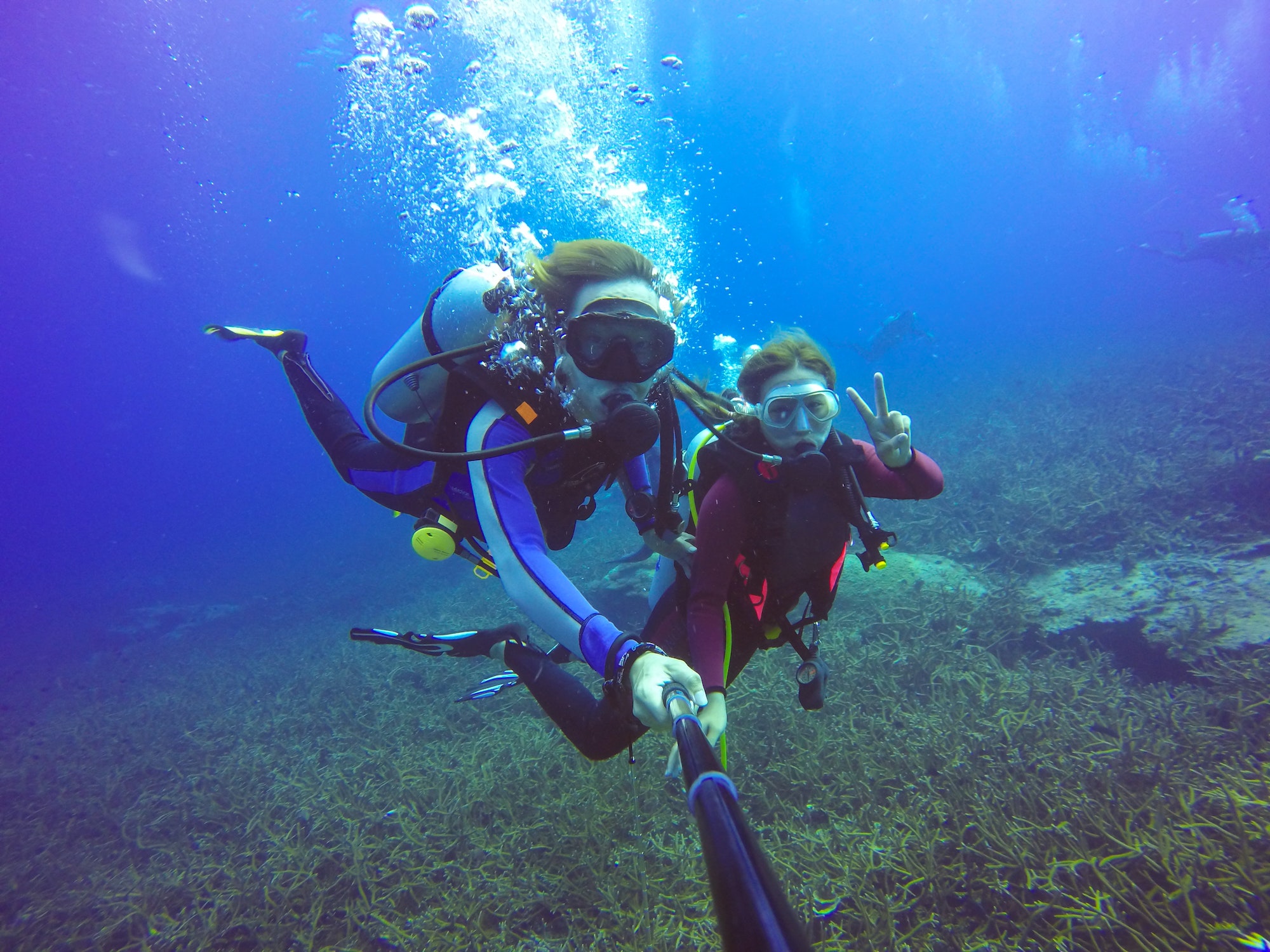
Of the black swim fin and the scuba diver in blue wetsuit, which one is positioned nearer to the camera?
the scuba diver in blue wetsuit

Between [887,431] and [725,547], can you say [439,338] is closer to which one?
[725,547]

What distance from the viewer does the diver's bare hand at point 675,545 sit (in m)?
3.33

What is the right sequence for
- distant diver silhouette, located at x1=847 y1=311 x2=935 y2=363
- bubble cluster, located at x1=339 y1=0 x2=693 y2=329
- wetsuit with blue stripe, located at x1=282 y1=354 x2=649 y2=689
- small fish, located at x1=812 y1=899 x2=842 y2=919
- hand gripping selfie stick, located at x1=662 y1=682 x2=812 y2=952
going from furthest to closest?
distant diver silhouette, located at x1=847 y1=311 x2=935 y2=363 < bubble cluster, located at x1=339 y1=0 x2=693 y2=329 < small fish, located at x1=812 y1=899 x2=842 y2=919 < wetsuit with blue stripe, located at x1=282 y1=354 x2=649 y2=689 < hand gripping selfie stick, located at x1=662 y1=682 x2=812 y2=952

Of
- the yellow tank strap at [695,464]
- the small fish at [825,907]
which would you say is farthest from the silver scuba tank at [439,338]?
the small fish at [825,907]

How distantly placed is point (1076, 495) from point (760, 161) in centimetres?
7915

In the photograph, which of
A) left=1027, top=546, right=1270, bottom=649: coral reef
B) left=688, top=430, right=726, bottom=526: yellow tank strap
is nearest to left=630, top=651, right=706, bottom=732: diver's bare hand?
left=688, top=430, right=726, bottom=526: yellow tank strap

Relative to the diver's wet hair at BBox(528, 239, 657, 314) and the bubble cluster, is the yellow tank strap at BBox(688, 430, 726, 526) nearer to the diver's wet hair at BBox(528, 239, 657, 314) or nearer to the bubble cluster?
→ the bubble cluster

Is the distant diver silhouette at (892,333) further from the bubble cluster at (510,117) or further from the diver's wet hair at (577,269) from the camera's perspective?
the diver's wet hair at (577,269)

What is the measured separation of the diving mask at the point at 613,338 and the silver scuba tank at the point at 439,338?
0.55 meters

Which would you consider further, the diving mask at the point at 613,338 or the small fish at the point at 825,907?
the small fish at the point at 825,907

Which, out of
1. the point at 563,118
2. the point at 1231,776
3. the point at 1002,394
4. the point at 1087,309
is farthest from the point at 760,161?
the point at 1231,776

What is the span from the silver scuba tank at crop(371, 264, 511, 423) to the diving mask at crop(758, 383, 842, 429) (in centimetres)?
175

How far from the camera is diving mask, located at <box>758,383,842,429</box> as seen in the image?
9.93 feet

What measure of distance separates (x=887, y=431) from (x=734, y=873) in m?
2.65
